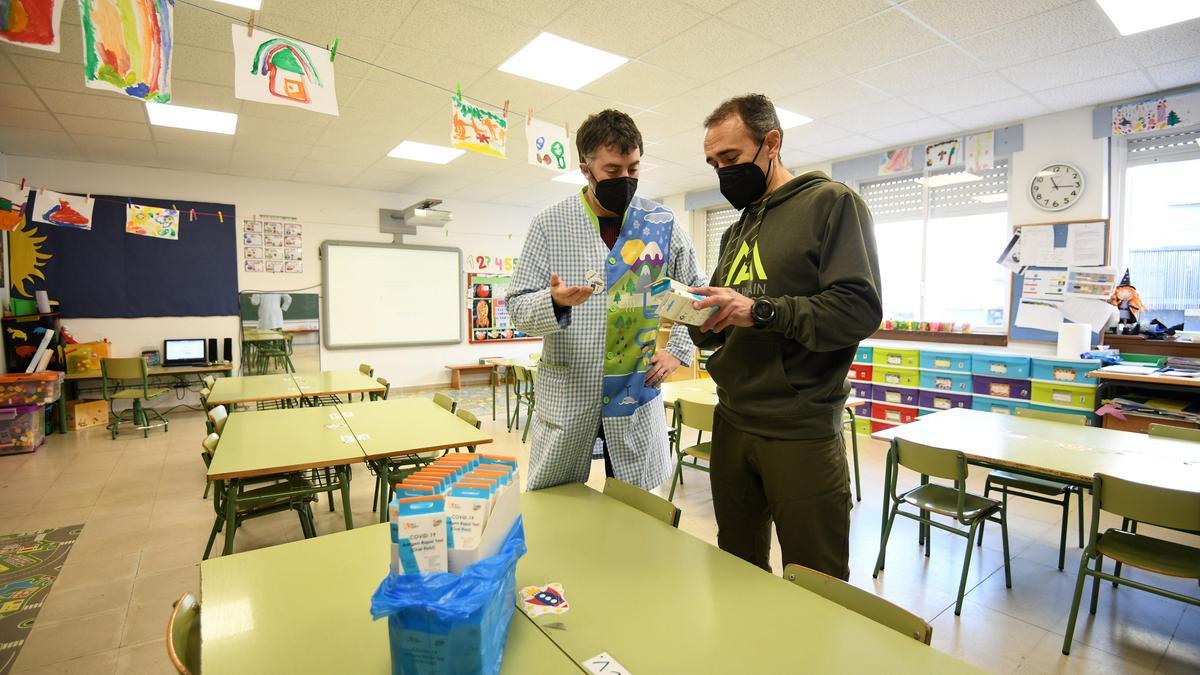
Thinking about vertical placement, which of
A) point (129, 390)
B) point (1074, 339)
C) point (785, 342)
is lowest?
point (129, 390)

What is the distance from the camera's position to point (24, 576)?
9.11 feet

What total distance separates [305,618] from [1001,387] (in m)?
5.64

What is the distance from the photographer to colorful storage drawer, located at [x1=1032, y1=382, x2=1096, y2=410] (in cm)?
429

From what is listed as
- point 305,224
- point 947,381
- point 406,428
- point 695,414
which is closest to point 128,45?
point 406,428

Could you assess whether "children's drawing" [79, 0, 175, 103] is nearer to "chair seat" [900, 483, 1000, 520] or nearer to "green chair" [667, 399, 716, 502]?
"green chair" [667, 399, 716, 502]

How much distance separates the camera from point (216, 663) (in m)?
0.87

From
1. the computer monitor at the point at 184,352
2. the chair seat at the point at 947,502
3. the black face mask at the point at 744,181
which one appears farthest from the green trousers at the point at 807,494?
the computer monitor at the point at 184,352

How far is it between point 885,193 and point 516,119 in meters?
4.31

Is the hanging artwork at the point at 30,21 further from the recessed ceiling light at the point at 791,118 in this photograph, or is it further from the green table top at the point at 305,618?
the recessed ceiling light at the point at 791,118

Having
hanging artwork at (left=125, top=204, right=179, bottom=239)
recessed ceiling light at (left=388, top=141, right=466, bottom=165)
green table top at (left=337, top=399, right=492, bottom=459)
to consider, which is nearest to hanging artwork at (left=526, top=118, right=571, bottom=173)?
green table top at (left=337, top=399, right=492, bottom=459)

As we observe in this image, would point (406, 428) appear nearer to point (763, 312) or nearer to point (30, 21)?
point (30, 21)

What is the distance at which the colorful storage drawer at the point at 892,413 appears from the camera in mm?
5441

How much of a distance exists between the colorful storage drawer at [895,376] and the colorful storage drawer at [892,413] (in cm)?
24

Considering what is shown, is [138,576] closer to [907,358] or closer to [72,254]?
[72,254]
